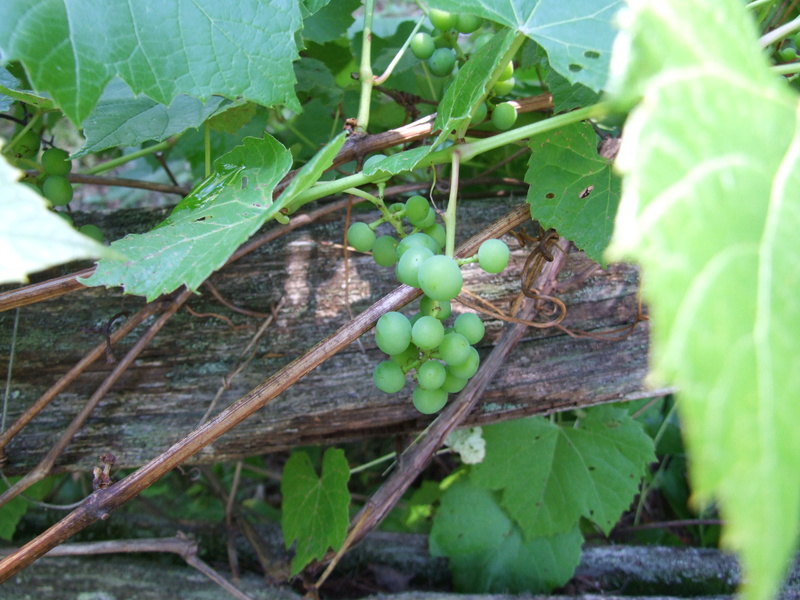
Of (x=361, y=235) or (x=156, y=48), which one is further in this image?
(x=361, y=235)

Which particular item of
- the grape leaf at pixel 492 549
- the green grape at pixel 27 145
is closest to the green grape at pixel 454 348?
the grape leaf at pixel 492 549

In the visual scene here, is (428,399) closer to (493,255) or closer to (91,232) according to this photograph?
(493,255)

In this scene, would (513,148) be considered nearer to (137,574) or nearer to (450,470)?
(450,470)

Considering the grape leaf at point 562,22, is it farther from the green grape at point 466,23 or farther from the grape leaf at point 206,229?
the grape leaf at point 206,229

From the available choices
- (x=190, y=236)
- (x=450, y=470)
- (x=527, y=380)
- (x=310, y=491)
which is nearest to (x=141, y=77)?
(x=190, y=236)

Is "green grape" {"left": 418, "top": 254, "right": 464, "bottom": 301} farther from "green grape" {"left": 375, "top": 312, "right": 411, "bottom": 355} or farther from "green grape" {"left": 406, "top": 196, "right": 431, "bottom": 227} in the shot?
"green grape" {"left": 406, "top": 196, "right": 431, "bottom": 227}

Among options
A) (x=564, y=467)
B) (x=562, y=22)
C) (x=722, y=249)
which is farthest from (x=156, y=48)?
(x=564, y=467)

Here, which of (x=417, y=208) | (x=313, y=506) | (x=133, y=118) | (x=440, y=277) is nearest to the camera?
(x=440, y=277)
